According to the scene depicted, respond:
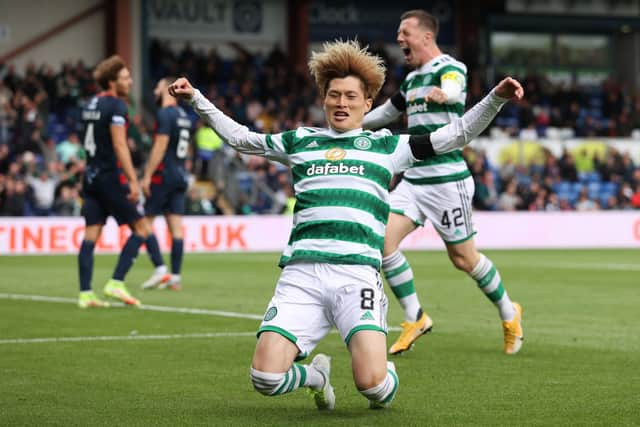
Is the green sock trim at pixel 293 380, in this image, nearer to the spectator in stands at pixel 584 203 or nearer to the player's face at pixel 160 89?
the player's face at pixel 160 89

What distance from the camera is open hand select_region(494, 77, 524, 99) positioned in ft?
20.5

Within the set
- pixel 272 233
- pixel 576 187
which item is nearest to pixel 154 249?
pixel 272 233

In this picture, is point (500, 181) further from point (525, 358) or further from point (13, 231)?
point (525, 358)

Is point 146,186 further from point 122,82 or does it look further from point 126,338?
point 126,338

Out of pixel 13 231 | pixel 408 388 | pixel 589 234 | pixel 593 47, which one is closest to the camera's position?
pixel 408 388

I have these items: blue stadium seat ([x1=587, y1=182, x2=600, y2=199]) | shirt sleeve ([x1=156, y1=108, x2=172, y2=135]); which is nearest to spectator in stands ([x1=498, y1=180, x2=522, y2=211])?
blue stadium seat ([x1=587, y1=182, x2=600, y2=199])

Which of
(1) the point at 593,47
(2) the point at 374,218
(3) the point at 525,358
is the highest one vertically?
(1) the point at 593,47

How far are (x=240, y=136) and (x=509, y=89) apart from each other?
1445 mm

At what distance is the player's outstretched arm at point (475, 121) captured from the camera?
6309 mm

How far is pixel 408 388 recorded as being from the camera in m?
7.29

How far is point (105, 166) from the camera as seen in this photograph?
1209cm

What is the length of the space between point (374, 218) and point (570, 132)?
32095 mm

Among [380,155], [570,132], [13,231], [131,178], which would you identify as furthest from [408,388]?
[570,132]

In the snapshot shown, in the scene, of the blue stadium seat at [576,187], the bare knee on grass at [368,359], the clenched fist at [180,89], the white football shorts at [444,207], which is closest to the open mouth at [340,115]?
the clenched fist at [180,89]
